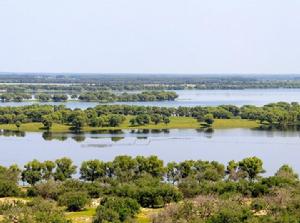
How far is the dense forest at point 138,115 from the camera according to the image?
238 feet

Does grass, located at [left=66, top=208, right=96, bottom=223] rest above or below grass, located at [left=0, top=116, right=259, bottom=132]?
above

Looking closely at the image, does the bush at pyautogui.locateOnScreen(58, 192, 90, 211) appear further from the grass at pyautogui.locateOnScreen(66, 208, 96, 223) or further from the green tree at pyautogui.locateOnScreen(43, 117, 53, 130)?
the green tree at pyautogui.locateOnScreen(43, 117, 53, 130)

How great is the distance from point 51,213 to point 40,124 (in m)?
49.2

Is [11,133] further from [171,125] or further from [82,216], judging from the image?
[82,216]

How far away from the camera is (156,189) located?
31.5m

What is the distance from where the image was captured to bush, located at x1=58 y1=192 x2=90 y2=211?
30469 millimetres

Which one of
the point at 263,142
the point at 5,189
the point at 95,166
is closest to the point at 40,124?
the point at 263,142

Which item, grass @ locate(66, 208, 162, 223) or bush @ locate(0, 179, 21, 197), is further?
bush @ locate(0, 179, 21, 197)

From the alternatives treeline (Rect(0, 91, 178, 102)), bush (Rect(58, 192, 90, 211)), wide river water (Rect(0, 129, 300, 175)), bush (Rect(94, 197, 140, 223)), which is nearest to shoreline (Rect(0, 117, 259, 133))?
wide river water (Rect(0, 129, 300, 175))

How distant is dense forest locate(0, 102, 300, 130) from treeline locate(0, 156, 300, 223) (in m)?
30.7

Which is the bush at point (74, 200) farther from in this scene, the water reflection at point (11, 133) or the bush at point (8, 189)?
the water reflection at point (11, 133)

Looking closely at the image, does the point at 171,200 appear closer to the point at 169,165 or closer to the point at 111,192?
the point at 111,192

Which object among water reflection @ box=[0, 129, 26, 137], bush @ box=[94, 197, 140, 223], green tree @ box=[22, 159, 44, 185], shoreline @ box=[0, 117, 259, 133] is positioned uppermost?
bush @ box=[94, 197, 140, 223]

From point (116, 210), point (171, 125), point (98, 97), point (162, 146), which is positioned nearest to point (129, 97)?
point (98, 97)
